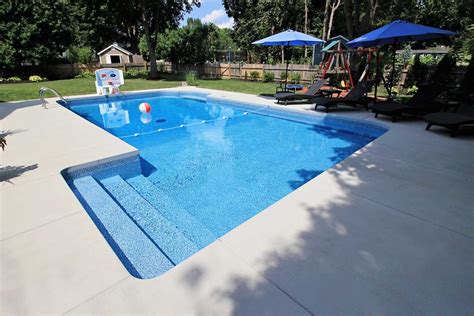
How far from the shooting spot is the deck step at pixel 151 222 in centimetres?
322

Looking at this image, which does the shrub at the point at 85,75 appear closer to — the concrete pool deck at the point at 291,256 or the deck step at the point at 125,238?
the concrete pool deck at the point at 291,256

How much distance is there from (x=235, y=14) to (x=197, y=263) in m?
35.7

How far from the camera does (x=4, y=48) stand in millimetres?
20688

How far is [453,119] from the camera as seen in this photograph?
5.65 metres

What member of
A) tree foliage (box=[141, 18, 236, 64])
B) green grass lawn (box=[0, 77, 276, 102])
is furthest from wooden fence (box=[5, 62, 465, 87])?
green grass lawn (box=[0, 77, 276, 102])

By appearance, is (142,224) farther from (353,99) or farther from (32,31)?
(32,31)

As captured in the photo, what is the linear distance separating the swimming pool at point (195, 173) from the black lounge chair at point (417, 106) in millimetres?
544

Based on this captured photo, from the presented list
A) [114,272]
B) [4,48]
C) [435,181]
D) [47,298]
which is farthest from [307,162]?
[4,48]

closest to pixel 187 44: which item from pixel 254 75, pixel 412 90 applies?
pixel 254 75

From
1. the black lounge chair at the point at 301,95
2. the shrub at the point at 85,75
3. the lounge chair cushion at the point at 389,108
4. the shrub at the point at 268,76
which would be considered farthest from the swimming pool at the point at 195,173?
the shrub at the point at 85,75

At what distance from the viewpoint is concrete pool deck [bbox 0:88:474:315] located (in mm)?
1903

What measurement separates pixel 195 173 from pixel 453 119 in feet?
18.0

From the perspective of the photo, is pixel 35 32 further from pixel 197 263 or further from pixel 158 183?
pixel 197 263

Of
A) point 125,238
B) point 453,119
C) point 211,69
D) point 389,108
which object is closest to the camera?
point 125,238
